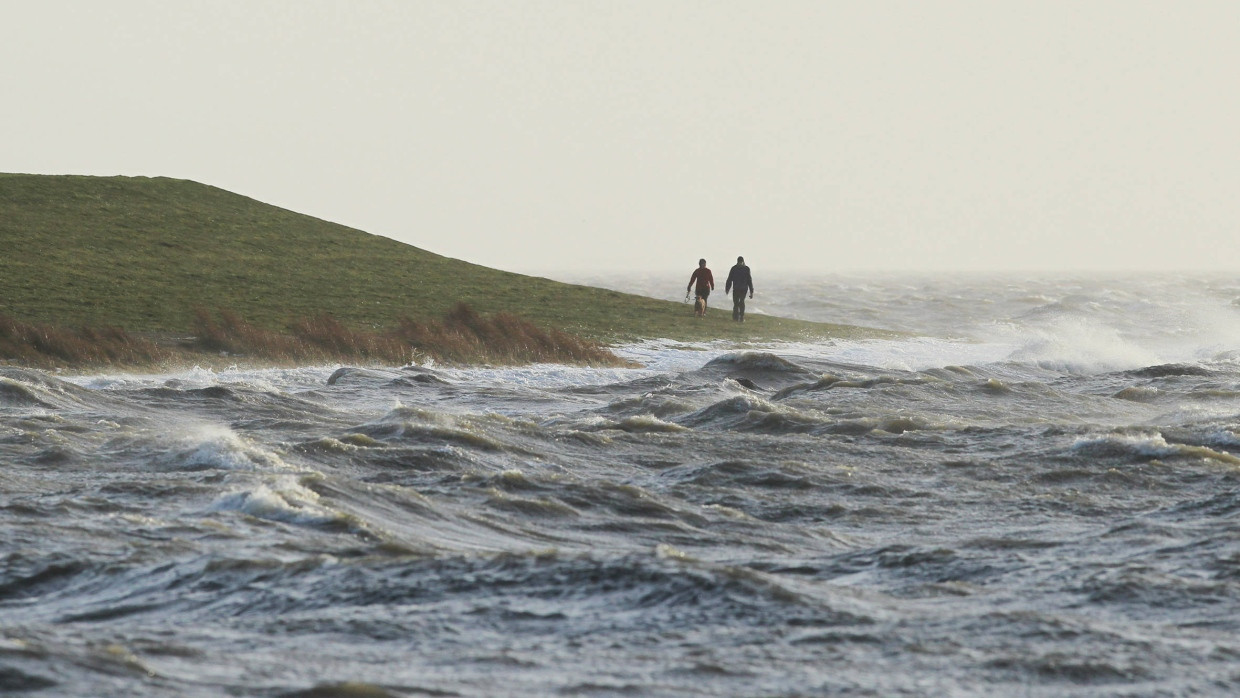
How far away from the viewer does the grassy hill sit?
32.2 m

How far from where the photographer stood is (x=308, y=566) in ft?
32.2

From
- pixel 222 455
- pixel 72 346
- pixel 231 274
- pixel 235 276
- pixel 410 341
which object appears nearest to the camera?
pixel 222 455

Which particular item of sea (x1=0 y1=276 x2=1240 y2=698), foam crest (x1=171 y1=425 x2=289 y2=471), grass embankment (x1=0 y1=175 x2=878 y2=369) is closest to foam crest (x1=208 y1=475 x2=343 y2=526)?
sea (x1=0 y1=276 x2=1240 y2=698)

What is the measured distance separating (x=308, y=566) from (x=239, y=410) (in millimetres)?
11294

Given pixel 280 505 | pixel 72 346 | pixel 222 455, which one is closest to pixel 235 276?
pixel 72 346

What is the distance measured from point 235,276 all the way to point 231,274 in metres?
0.23

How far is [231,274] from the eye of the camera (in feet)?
121

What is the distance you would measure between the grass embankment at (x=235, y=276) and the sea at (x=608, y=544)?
8389 mm

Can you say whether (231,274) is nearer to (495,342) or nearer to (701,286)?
(495,342)

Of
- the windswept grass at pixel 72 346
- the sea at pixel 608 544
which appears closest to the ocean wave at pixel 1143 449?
the sea at pixel 608 544

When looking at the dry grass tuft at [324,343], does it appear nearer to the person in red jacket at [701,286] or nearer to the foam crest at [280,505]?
the person in red jacket at [701,286]

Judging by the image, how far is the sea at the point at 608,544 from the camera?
771 cm

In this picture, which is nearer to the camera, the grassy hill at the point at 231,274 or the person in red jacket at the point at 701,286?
the grassy hill at the point at 231,274

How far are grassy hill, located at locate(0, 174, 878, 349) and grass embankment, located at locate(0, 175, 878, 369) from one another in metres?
0.07
